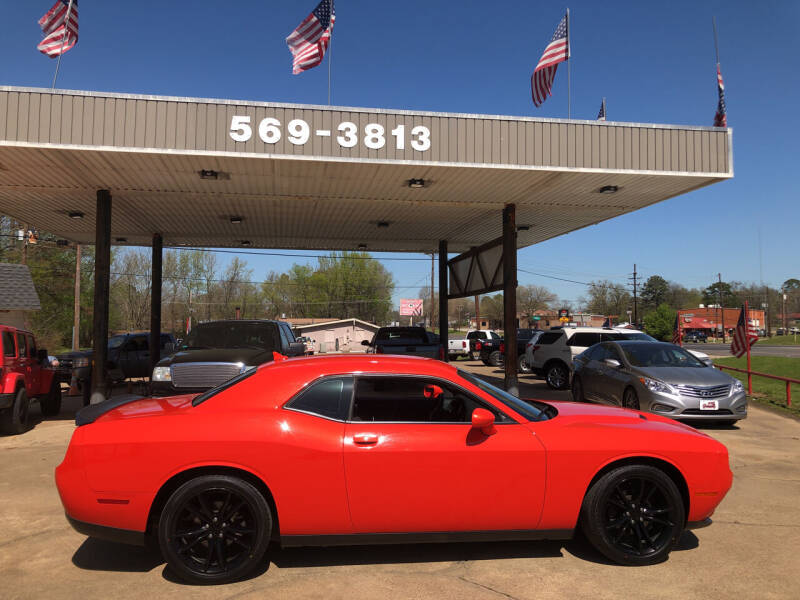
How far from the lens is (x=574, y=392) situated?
12.1 meters

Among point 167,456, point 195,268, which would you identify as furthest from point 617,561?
point 195,268

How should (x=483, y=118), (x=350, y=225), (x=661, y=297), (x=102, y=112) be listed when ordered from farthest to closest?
(x=661, y=297) < (x=350, y=225) < (x=483, y=118) < (x=102, y=112)

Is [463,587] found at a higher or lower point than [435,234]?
lower

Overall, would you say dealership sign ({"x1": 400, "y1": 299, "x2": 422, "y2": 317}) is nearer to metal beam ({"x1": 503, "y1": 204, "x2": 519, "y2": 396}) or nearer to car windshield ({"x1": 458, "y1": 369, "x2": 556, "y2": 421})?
metal beam ({"x1": 503, "y1": 204, "x2": 519, "y2": 396})

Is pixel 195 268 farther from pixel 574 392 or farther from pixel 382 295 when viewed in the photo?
pixel 574 392

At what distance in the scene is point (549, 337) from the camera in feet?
55.2

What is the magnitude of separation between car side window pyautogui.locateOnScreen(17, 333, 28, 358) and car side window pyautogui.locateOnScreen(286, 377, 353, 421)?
772 centimetres

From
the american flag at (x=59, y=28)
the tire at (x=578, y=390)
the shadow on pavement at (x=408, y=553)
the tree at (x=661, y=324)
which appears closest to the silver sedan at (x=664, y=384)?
the tire at (x=578, y=390)

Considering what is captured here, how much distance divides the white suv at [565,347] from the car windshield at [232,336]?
358 inches

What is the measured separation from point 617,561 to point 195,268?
62.5 metres

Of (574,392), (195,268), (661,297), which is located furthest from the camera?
(661,297)

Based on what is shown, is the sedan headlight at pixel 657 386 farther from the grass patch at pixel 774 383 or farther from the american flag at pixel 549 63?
the american flag at pixel 549 63

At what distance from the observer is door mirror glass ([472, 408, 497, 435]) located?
3.67 meters

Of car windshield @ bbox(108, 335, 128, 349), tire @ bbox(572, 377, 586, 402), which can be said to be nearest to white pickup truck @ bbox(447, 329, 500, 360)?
car windshield @ bbox(108, 335, 128, 349)
